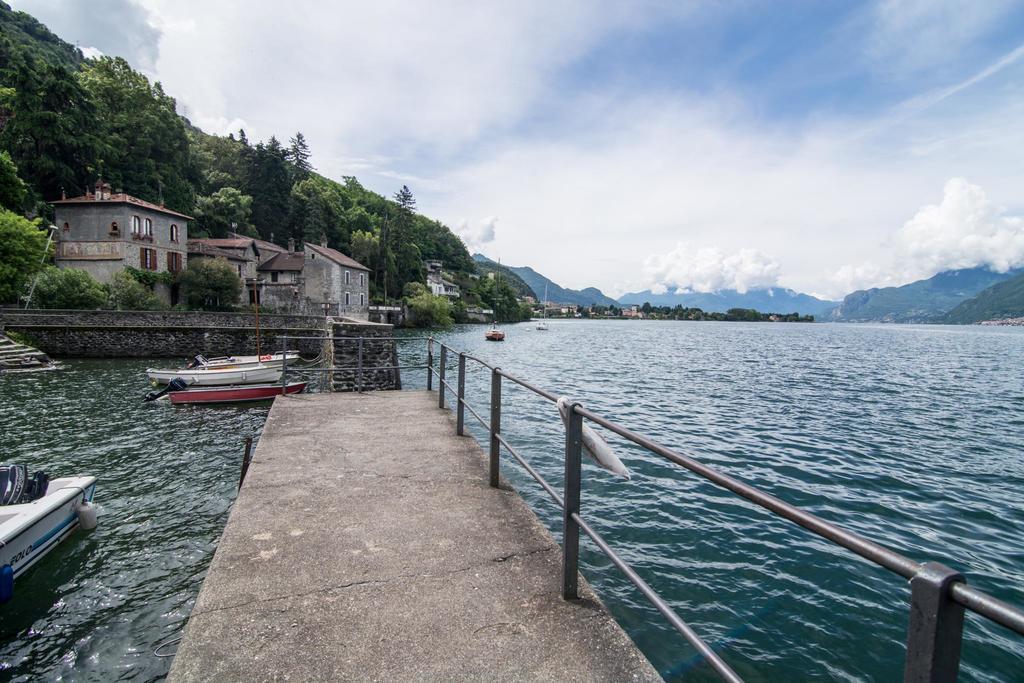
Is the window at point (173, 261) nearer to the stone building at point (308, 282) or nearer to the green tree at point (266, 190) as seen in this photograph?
the stone building at point (308, 282)

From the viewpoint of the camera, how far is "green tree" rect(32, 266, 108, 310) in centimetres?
3134

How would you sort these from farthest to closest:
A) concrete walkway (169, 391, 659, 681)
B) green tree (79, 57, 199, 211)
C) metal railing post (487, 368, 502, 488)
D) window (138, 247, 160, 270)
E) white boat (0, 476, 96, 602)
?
green tree (79, 57, 199, 211)
window (138, 247, 160, 270)
white boat (0, 476, 96, 602)
metal railing post (487, 368, 502, 488)
concrete walkway (169, 391, 659, 681)

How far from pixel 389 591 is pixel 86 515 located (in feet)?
21.2

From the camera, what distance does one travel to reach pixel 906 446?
13.8 metres

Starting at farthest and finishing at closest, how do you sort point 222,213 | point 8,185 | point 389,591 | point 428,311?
1. point 428,311
2. point 222,213
3. point 8,185
4. point 389,591

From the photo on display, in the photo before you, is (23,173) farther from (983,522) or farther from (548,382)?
(983,522)

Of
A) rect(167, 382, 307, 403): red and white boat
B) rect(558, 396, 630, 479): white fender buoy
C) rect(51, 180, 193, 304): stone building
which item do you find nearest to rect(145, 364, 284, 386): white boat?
rect(167, 382, 307, 403): red and white boat

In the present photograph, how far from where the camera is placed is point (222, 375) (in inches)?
697

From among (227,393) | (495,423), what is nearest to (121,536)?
(495,423)

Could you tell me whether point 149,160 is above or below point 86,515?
above

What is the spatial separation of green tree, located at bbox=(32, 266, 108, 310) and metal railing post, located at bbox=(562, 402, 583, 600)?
132 feet

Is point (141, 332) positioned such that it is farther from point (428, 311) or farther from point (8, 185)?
point (428, 311)

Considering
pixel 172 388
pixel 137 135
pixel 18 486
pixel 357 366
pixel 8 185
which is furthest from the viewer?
pixel 137 135

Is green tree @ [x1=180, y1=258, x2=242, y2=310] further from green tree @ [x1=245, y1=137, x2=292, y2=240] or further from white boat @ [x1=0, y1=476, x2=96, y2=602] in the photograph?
white boat @ [x1=0, y1=476, x2=96, y2=602]
